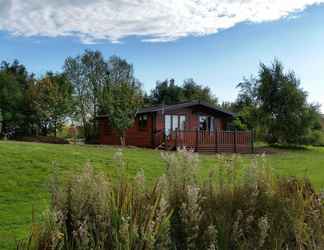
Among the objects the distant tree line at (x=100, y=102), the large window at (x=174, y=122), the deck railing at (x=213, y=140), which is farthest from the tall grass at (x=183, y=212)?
the distant tree line at (x=100, y=102)

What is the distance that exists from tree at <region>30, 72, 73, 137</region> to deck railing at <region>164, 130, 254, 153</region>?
524 inches

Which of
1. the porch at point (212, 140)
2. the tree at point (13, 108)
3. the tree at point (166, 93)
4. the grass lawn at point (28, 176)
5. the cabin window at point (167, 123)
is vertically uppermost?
the tree at point (166, 93)

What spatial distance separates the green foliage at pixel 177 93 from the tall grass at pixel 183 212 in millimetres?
38897

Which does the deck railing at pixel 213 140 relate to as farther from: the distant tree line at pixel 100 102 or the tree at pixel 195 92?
the tree at pixel 195 92

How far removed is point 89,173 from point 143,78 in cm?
3983

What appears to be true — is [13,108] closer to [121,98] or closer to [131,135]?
[121,98]

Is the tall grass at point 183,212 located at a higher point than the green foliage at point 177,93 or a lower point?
lower

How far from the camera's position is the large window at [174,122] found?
25.0 meters

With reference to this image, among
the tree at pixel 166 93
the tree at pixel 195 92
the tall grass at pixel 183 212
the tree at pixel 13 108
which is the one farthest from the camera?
the tree at pixel 195 92

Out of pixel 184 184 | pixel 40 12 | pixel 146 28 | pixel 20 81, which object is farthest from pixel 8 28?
pixel 184 184

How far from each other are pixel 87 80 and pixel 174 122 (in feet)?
59.1

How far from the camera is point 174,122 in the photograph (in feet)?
82.9

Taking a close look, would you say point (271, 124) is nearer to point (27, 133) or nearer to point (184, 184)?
point (27, 133)

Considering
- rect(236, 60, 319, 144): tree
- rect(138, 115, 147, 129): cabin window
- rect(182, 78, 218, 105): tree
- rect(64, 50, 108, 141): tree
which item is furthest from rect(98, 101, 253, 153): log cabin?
rect(182, 78, 218, 105): tree
